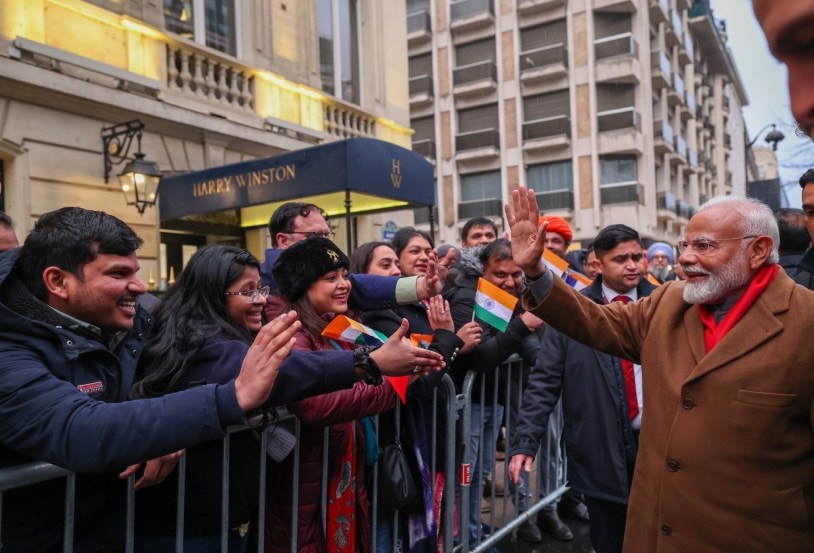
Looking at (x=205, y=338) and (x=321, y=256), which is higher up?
(x=321, y=256)

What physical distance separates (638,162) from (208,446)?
2753 centimetres

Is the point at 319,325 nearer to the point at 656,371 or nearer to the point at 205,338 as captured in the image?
the point at 205,338

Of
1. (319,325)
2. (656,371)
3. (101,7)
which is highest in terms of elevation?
(101,7)

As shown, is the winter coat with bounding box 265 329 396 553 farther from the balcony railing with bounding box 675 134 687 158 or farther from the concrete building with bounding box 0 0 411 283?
the balcony railing with bounding box 675 134 687 158

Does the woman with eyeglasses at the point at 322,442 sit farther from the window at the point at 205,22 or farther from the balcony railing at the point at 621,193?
the balcony railing at the point at 621,193

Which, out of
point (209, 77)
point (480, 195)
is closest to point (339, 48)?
point (209, 77)

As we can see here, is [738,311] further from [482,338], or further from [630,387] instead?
[482,338]

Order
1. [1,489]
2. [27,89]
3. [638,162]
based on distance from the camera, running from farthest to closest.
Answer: [638,162] → [27,89] → [1,489]

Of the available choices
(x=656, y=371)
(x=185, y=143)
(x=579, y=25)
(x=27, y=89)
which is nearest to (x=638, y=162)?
(x=579, y=25)

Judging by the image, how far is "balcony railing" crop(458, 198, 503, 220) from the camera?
95.3 feet

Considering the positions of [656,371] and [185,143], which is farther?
[185,143]

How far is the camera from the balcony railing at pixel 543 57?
27.2 meters

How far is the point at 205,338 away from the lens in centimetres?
206

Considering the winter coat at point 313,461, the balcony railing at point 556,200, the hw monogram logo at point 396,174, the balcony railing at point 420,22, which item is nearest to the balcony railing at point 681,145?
the balcony railing at point 556,200
